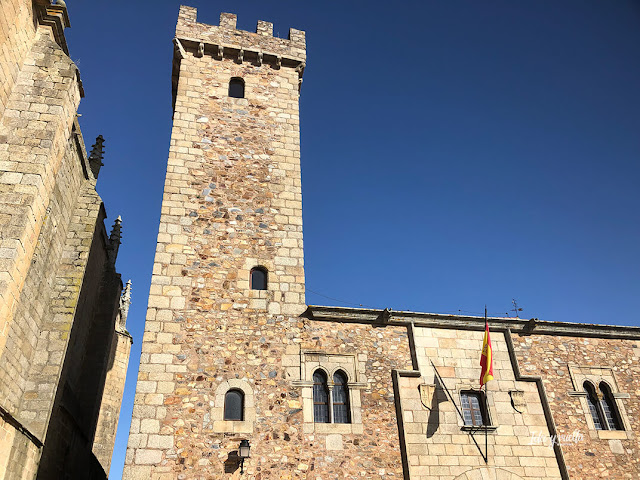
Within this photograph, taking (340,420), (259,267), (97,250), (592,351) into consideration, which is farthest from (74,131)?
(592,351)

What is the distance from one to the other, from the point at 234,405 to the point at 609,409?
8.61 m

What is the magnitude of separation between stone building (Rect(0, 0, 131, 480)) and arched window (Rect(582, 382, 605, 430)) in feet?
37.9

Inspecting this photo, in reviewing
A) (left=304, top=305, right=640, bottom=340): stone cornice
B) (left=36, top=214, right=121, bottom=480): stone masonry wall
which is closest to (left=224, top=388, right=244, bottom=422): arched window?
(left=304, top=305, right=640, bottom=340): stone cornice

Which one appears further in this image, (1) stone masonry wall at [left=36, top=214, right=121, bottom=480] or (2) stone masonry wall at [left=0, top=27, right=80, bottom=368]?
(1) stone masonry wall at [left=36, top=214, right=121, bottom=480]

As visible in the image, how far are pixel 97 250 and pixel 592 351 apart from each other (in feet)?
44.8

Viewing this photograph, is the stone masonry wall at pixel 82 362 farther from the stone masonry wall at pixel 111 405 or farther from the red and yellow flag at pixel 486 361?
the red and yellow flag at pixel 486 361

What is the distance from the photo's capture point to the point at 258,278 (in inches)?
448

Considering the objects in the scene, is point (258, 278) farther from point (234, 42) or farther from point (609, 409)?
point (609, 409)

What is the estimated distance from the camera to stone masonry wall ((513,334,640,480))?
35.3 feet

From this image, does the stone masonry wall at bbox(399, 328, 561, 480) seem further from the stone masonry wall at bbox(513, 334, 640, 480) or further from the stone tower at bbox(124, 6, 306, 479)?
the stone tower at bbox(124, 6, 306, 479)

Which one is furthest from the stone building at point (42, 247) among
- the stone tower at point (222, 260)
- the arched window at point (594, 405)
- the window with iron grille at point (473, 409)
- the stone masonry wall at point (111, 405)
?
the arched window at point (594, 405)

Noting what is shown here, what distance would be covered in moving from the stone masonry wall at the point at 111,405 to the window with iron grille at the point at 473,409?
1195cm

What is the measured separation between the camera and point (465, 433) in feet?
34.1

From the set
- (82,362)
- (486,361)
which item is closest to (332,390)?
(486,361)
